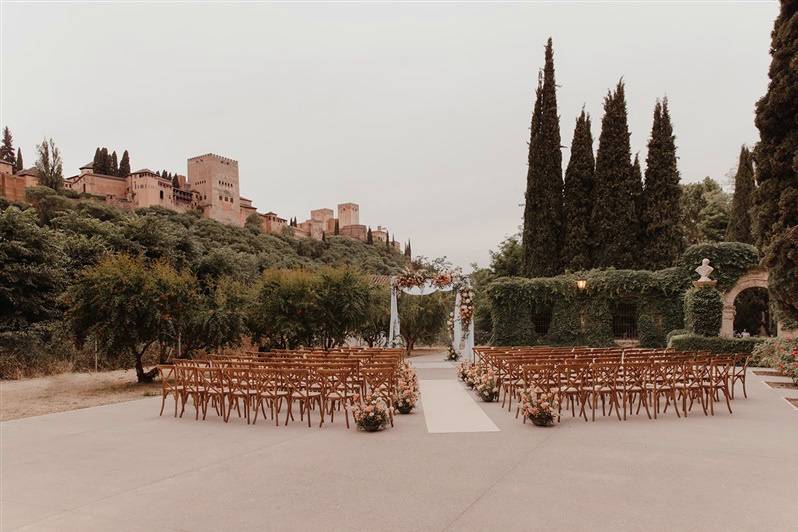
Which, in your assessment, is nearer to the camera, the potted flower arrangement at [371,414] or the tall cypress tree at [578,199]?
the potted flower arrangement at [371,414]

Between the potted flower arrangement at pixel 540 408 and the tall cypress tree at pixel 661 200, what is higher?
the tall cypress tree at pixel 661 200

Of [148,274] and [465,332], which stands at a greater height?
[148,274]

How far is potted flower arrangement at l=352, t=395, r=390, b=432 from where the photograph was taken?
6.91 meters

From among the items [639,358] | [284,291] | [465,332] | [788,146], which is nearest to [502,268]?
[465,332]

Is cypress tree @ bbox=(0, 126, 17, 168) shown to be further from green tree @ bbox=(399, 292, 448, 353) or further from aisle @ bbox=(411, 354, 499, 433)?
aisle @ bbox=(411, 354, 499, 433)

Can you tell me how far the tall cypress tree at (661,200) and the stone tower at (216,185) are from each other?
2388 inches

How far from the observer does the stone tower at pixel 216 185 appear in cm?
7400

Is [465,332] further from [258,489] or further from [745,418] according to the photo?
[258,489]

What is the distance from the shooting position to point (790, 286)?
37.4ft

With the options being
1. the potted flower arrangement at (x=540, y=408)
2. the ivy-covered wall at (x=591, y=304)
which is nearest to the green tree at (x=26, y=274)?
the potted flower arrangement at (x=540, y=408)

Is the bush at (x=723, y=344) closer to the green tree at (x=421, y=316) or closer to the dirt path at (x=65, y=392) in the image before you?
the green tree at (x=421, y=316)

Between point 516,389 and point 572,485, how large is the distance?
4384 millimetres

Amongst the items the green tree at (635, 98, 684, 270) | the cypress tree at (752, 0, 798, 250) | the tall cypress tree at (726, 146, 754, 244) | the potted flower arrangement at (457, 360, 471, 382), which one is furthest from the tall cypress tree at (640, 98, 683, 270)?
the potted flower arrangement at (457, 360, 471, 382)

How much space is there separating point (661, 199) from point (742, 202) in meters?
4.46
